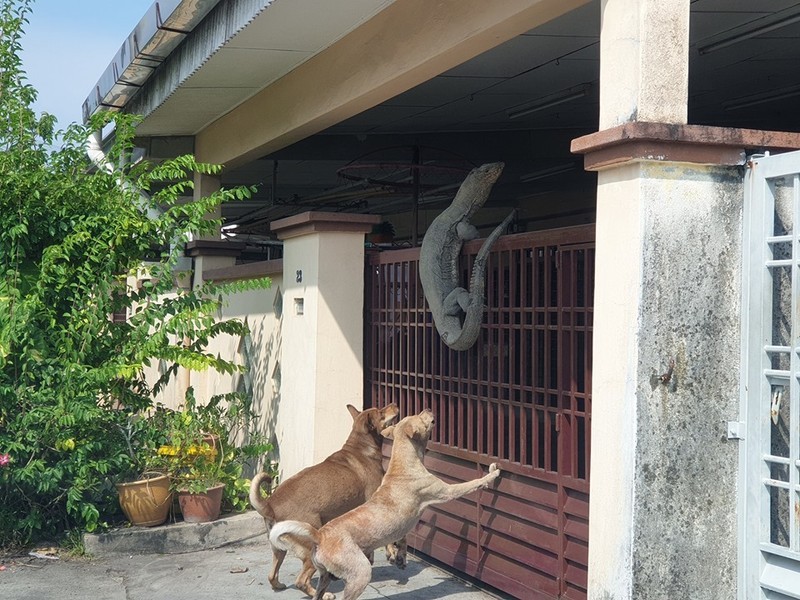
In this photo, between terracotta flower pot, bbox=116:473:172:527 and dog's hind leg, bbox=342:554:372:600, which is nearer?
dog's hind leg, bbox=342:554:372:600

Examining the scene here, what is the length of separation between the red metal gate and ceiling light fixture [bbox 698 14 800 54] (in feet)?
8.62

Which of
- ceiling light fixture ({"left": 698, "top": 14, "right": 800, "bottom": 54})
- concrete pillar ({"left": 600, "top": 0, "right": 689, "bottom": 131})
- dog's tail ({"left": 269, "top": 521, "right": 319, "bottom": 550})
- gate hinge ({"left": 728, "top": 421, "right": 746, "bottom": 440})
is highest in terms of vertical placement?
ceiling light fixture ({"left": 698, "top": 14, "right": 800, "bottom": 54})

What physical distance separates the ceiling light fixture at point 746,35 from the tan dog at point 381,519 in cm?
359

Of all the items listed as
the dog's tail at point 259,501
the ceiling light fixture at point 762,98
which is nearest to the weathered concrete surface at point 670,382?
the dog's tail at point 259,501

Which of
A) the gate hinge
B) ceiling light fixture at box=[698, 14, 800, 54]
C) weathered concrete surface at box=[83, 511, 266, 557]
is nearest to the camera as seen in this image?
the gate hinge

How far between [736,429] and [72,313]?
539 cm

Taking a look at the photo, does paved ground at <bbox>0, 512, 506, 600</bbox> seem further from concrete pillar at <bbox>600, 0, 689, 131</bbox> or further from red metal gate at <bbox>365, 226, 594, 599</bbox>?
concrete pillar at <bbox>600, 0, 689, 131</bbox>

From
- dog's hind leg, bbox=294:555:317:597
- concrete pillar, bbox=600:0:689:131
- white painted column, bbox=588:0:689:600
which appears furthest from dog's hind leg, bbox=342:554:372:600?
concrete pillar, bbox=600:0:689:131

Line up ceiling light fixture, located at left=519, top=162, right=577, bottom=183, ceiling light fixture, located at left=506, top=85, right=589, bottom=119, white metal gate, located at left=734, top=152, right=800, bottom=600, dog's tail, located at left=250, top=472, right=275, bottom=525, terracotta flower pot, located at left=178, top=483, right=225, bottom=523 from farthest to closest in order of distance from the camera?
ceiling light fixture, located at left=519, top=162, right=577, bottom=183 → ceiling light fixture, located at left=506, top=85, right=589, bottom=119 → terracotta flower pot, located at left=178, top=483, right=225, bottom=523 → dog's tail, located at left=250, top=472, right=275, bottom=525 → white metal gate, located at left=734, top=152, right=800, bottom=600

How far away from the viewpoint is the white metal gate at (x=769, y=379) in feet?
13.1

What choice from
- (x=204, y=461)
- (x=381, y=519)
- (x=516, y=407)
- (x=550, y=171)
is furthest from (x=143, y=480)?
(x=550, y=171)

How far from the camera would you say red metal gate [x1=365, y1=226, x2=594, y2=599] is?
5.33 metres

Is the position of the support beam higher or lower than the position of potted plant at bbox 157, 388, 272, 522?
higher

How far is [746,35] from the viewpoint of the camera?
291 inches
